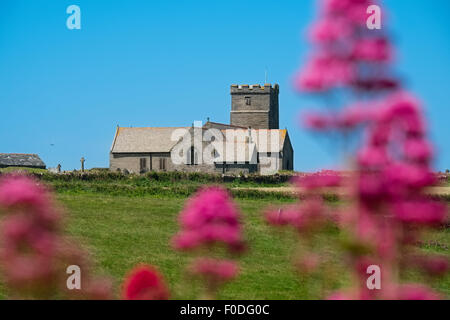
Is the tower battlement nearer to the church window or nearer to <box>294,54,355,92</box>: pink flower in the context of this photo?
the church window

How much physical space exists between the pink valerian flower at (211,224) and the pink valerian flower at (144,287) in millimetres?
243

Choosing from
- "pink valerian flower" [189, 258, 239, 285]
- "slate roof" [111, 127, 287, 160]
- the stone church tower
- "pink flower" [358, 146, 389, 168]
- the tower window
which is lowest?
the tower window

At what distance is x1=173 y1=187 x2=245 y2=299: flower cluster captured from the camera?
3611mm

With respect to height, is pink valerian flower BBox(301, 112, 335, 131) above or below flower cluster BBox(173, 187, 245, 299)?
above

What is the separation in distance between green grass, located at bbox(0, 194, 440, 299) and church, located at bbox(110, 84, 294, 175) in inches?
1598

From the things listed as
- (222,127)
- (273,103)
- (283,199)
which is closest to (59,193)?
(283,199)

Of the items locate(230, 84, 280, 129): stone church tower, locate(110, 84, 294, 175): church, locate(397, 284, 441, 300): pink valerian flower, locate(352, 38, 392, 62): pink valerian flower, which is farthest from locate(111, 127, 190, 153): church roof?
locate(352, 38, 392, 62): pink valerian flower

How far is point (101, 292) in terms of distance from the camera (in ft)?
11.8

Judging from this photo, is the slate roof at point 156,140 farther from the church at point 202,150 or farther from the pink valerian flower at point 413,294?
the pink valerian flower at point 413,294

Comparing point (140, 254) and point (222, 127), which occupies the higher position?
→ point (222, 127)

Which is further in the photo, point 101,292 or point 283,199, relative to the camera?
point 283,199
